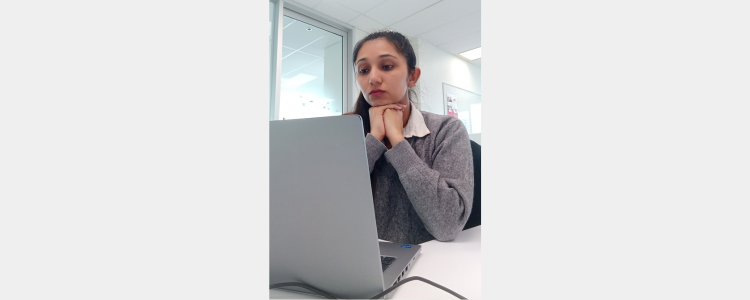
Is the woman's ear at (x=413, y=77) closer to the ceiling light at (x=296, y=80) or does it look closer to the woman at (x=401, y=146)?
the woman at (x=401, y=146)

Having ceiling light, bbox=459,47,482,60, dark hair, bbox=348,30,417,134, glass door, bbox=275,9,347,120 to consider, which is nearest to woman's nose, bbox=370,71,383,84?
dark hair, bbox=348,30,417,134

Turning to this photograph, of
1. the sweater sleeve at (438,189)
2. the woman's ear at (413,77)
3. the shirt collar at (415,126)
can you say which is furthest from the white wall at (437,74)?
the sweater sleeve at (438,189)

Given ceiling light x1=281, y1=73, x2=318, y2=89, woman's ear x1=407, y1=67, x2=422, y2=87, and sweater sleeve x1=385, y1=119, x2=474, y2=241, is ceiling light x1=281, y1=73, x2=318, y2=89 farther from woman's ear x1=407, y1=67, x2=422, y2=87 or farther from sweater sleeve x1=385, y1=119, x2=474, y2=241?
sweater sleeve x1=385, y1=119, x2=474, y2=241

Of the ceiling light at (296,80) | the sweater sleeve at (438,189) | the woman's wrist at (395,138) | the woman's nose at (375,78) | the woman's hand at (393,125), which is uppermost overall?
the ceiling light at (296,80)

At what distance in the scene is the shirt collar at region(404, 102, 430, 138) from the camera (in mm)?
960

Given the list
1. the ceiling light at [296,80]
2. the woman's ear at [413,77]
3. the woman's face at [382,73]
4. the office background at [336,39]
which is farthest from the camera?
the ceiling light at [296,80]

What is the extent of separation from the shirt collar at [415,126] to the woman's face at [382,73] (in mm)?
70

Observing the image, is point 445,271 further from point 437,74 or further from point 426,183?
point 437,74

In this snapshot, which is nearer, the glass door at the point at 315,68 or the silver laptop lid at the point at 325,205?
the silver laptop lid at the point at 325,205

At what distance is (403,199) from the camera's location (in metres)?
0.92

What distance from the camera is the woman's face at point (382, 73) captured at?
3.11ft

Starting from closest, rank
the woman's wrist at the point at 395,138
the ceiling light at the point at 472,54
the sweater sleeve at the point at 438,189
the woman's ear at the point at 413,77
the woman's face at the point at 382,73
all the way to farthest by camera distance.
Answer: the sweater sleeve at the point at 438,189
the woman's wrist at the point at 395,138
the woman's face at the point at 382,73
the woman's ear at the point at 413,77
the ceiling light at the point at 472,54

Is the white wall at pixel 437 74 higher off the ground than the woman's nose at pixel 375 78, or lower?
higher

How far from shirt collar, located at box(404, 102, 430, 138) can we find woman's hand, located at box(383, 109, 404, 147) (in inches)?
1.1
